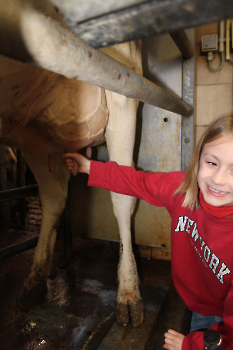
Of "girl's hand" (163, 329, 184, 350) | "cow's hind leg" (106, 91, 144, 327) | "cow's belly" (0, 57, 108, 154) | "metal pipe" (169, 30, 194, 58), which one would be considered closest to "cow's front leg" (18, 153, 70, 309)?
"cow's belly" (0, 57, 108, 154)

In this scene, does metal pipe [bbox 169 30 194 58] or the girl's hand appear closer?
the girl's hand

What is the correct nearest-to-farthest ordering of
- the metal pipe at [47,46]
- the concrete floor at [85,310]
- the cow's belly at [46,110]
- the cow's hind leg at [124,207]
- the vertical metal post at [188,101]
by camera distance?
the metal pipe at [47,46] → the cow's belly at [46,110] → the concrete floor at [85,310] → the cow's hind leg at [124,207] → the vertical metal post at [188,101]

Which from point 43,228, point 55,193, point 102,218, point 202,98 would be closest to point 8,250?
point 43,228

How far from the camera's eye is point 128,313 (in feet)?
3.82

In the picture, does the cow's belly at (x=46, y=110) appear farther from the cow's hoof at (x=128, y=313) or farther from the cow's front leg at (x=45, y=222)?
the cow's hoof at (x=128, y=313)

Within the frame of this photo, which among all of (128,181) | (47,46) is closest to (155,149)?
(128,181)

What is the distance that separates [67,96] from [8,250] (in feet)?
2.71

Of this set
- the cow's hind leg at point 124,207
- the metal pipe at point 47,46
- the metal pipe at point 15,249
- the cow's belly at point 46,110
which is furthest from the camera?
the metal pipe at point 15,249

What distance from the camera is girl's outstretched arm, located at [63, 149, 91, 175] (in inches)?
43.8

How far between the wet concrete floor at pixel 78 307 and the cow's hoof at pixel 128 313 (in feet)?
0.09

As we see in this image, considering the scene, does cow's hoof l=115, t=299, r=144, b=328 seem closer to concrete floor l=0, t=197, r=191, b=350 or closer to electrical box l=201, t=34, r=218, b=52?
concrete floor l=0, t=197, r=191, b=350

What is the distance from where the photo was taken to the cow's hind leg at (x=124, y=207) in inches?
45.4

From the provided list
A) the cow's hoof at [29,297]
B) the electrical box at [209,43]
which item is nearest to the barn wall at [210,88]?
the electrical box at [209,43]

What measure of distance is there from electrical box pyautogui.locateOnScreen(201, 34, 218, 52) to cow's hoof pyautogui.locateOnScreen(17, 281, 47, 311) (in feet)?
5.67
